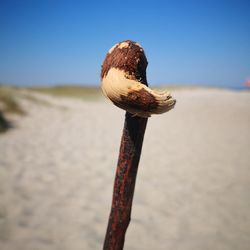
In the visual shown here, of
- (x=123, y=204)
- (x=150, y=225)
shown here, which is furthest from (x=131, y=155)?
(x=150, y=225)

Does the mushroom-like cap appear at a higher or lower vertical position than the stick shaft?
higher

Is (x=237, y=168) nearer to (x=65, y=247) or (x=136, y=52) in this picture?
(x=65, y=247)

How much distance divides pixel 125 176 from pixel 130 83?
29 centimetres

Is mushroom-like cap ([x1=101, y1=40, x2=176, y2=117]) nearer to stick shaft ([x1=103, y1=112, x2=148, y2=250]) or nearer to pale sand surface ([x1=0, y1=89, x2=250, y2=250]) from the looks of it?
stick shaft ([x1=103, y1=112, x2=148, y2=250])

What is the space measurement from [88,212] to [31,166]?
1390mm

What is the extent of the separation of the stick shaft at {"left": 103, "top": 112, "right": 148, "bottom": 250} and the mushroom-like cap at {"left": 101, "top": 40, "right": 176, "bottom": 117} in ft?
0.25

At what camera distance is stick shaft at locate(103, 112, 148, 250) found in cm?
70

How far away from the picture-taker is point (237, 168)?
4121 millimetres

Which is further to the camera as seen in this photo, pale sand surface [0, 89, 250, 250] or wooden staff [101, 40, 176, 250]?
pale sand surface [0, 89, 250, 250]

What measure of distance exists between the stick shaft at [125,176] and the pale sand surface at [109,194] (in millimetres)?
1377

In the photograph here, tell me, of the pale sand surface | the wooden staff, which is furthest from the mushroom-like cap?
the pale sand surface

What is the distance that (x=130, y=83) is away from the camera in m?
0.61

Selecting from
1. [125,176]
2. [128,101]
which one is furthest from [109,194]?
[128,101]

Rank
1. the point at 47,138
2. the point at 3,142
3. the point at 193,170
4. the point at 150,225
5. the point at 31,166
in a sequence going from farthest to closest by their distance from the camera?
the point at 47,138 < the point at 3,142 < the point at 193,170 < the point at 31,166 < the point at 150,225
